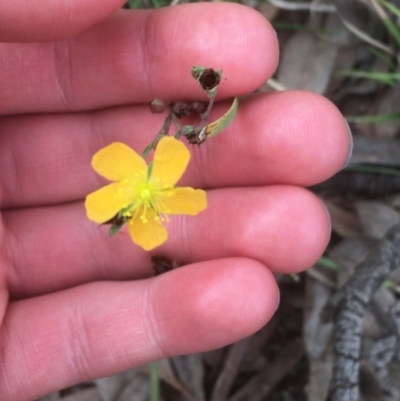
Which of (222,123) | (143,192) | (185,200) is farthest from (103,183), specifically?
(222,123)

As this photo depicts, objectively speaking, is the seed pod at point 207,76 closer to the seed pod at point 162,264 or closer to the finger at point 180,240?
the finger at point 180,240

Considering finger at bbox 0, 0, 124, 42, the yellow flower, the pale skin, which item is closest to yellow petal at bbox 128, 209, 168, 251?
the yellow flower

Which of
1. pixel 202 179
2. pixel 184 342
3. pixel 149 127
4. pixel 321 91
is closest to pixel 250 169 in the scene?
pixel 202 179

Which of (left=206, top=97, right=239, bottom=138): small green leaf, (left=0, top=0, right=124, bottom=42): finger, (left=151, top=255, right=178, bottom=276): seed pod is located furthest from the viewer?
(left=151, top=255, right=178, bottom=276): seed pod

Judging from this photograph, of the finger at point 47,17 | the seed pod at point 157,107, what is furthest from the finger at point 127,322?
the finger at point 47,17

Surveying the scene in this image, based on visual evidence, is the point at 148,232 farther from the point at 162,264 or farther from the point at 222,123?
the point at 222,123

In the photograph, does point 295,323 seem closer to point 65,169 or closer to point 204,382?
point 204,382

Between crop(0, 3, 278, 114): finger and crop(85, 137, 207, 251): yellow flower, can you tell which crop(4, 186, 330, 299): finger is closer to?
crop(85, 137, 207, 251): yellow flower
